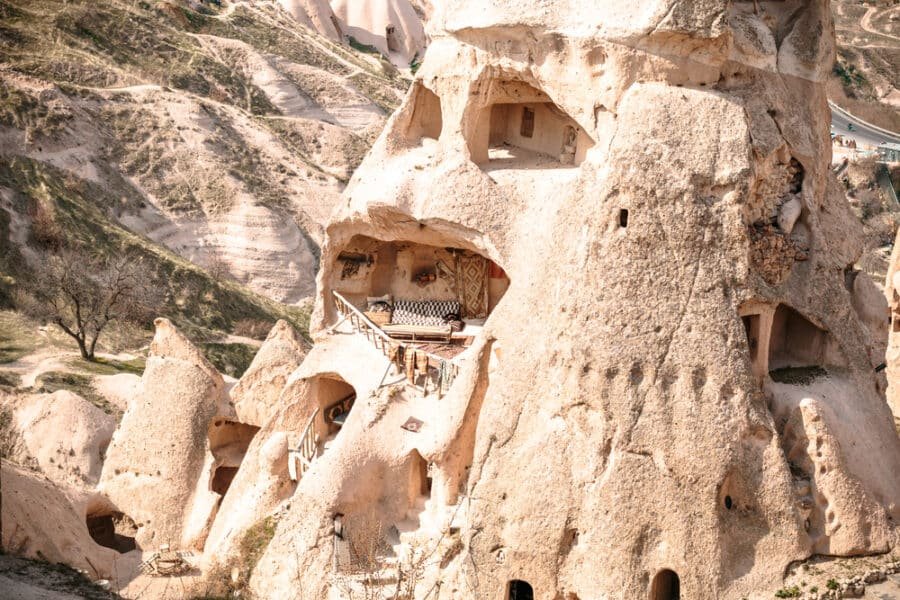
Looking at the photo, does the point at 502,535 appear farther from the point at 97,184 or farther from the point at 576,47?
the point at 97,184

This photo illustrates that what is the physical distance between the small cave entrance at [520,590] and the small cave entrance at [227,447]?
695 cm

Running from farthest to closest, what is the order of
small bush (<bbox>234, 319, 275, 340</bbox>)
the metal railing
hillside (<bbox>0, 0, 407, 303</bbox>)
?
hillside (<bbox>0, 0, 407, 303</bbox>) < small bush (<bbox>234, 319, 275, 340</bbox>) < the metal railing

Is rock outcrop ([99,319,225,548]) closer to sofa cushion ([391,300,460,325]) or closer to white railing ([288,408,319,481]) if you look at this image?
white railing ([288,408,319,481])

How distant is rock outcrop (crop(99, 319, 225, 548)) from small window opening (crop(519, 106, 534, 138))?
22.7 feet

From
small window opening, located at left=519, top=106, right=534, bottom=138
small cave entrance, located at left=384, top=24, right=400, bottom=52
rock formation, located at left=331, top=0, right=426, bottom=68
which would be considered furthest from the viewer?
small cave entrance, located at left=384, top=24, right=400, bottom=52

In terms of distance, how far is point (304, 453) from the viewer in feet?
59.9

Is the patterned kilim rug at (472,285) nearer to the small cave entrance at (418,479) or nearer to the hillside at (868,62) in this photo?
the small cave entrance at (418,479)

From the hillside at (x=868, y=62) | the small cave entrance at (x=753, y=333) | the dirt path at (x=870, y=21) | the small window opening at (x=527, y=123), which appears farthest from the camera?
the dirt path at (x=870, y=21)

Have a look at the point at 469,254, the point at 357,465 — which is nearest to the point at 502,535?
the point at 357,465

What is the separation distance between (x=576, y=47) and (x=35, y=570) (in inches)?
387

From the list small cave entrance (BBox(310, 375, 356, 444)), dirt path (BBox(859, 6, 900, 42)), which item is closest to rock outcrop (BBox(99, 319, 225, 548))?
small cave entrance (BBox(310, 375, 356, 444))

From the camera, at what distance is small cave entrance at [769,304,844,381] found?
52.6 ft

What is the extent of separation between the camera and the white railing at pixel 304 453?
59.0 ft

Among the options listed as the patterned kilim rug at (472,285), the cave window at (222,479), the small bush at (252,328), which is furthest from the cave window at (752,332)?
the small bush at (252,328)
